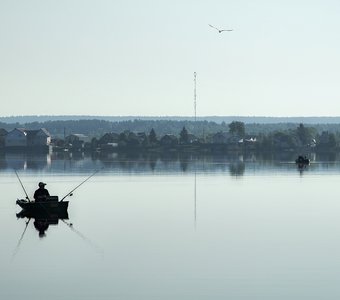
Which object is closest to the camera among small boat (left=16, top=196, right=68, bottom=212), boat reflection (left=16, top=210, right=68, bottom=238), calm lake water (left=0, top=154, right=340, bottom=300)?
calm lake water (left=0, top=154, right=340, bottom=300)

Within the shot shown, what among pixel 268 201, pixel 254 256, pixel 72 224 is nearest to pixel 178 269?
pixel 254 256

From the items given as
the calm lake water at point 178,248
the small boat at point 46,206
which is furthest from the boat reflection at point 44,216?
the calm lake water at point 178,248

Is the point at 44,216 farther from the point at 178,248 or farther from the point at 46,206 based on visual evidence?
the point at 178,248

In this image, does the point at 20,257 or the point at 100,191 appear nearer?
the point at 20,257

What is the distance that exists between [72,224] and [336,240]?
63.4 ft

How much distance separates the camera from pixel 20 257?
47.9 m

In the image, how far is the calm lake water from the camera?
3909 cm

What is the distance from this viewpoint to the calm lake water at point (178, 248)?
39.1 meters

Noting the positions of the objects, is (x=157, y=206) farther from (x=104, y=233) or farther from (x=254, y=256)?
(x=254, y=256)

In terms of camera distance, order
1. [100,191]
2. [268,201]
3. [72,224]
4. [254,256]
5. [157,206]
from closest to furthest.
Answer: [254,256], [72,224], [157,206], [268,201], [100,191]

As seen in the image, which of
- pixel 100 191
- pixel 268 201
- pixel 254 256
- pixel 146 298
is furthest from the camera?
pixel 100 191

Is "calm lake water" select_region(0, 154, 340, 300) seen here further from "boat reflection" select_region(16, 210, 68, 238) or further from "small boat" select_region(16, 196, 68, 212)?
"small boat" select_region(16, 196, 68, 212)

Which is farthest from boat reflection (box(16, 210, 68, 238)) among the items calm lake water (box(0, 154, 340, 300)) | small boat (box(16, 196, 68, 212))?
calm lake water (box(0, 154, 340, 300))

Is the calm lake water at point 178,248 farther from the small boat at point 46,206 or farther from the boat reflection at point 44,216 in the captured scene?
the small boat at point 46,206
